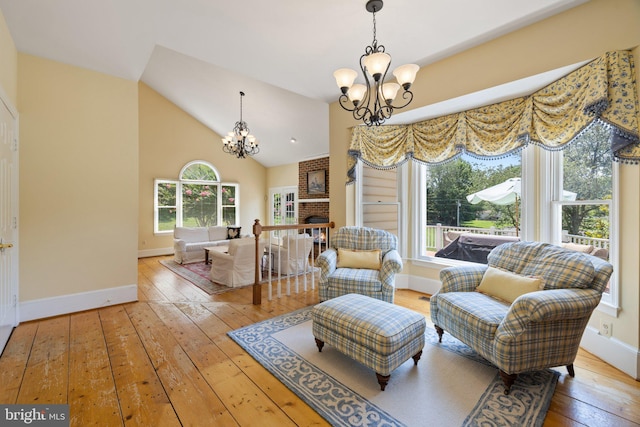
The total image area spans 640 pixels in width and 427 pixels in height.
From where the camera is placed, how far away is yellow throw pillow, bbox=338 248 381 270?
126 inches

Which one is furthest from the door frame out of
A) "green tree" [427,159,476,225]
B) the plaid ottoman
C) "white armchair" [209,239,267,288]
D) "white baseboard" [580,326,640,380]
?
"white baseboard" [580,326,640,380]

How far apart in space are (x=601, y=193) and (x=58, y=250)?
533 cm

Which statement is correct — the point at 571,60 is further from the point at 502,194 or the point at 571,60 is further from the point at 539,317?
the point at 539,317

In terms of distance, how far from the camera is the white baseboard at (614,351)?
1951 millimetres

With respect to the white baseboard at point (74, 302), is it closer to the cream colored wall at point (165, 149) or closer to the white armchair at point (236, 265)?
the white armchair at point (236, 265)

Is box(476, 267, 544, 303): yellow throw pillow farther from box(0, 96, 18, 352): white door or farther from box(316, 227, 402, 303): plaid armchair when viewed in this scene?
box(0, 96, 18, 352): white door

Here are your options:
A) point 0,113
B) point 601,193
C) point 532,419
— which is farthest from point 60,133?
point 601,193

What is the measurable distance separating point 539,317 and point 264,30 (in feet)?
10.1

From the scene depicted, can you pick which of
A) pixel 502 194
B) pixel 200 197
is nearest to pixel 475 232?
pixel 502 194

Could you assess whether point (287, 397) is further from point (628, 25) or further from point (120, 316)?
point (628, 25)

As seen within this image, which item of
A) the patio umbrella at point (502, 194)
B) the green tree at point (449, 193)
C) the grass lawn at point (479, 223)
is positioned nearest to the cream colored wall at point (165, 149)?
the green tree at point (449, 193)

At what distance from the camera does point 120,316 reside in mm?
2980

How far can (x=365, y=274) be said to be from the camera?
2.99 m

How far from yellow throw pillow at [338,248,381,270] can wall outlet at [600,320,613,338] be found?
74.3 inches
